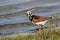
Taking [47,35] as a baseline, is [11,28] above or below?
below

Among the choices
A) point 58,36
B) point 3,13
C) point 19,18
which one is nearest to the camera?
point 58,36

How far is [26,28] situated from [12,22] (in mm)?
1245

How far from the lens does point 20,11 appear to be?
13438 millimetres

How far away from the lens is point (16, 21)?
457 inches

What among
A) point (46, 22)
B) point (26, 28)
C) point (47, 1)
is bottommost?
point (47, 1)

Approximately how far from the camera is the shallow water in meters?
10.8

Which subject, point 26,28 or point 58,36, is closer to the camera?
point 58,36

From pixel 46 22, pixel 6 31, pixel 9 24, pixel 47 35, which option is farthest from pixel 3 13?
pixel 47 35

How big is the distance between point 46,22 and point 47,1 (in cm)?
587

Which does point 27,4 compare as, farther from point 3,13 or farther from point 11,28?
point 11,28

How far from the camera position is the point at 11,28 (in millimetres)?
10867

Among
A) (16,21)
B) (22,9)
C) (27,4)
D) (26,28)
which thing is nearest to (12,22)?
(16,21)

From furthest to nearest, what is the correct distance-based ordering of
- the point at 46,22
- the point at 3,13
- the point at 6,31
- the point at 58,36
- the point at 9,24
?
the point at 3,13, the point at 9,24, the point at 6,31, the point at 46,22, the point at 58,36

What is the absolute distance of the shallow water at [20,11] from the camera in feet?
35.5
